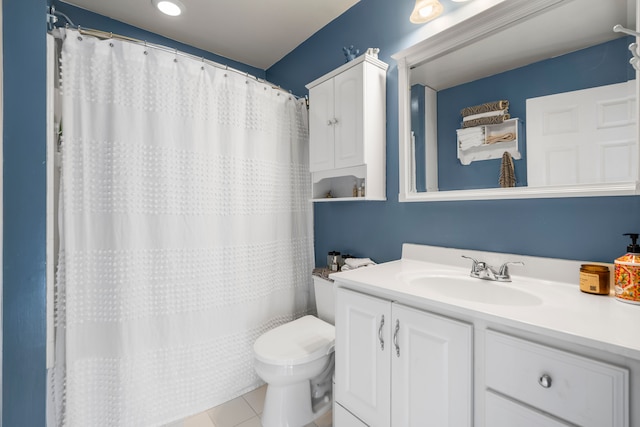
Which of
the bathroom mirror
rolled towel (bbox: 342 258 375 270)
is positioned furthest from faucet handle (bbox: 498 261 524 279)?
rolled towel (bbox: 342 258 375 270)

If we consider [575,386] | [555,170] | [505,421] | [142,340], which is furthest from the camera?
[142,340]

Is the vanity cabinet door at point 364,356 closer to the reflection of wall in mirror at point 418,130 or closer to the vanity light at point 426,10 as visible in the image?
the reflection of wall in mirror at point 418,130

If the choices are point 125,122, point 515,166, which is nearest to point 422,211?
point 515,166

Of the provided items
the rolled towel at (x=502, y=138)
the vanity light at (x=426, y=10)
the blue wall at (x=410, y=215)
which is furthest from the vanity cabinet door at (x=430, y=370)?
the vanity light at (x=426, y=10)

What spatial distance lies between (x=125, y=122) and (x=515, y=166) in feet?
6.01

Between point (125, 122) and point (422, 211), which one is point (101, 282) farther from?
point (422, 211)

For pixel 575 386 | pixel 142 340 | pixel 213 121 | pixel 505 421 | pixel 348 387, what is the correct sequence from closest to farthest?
pixel 575 386, pixel 505 421, pixel 348 387, pixel 142 340, pixel 213 121

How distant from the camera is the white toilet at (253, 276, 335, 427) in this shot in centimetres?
134

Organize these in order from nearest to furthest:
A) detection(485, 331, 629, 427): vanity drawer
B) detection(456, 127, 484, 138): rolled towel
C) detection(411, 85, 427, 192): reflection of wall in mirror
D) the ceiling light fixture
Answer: detection(485, 331, 629, 427): vanity drawer, detection(456, 127, 484, 138): rolled towel, detection(411, 85, 427, 192): reflection of wall in mirror, the ceiling light fixture

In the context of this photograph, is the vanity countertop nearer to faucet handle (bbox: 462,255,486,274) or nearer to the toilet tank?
faucet handle (bbox: 462,255,486,274)

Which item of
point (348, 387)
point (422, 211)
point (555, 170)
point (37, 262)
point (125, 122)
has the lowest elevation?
point (348, 387)

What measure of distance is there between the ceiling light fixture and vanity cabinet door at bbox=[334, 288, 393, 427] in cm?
211

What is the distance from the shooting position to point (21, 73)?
0.92 meters

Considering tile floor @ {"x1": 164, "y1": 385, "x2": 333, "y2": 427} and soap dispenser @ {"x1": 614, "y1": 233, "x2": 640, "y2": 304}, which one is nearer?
soap dispenser @ {"x1": 614, "y1": 233, "x2": 640, "y2": 304}
